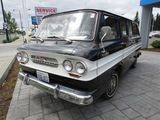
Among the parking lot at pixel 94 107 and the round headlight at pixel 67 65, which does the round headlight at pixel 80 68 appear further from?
the parking lot at pixel 94 107

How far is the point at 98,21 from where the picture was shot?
272 centimetres

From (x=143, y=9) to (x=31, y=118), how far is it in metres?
12.9

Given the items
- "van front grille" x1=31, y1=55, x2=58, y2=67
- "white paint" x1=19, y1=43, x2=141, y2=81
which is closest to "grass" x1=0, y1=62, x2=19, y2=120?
"white paint" x1=19, y1=43, x2=141, y2=81

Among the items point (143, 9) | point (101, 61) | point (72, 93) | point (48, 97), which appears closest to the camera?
point (72, 93)

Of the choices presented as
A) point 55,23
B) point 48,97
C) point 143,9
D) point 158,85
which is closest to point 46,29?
point 55,23

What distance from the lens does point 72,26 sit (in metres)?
2.95

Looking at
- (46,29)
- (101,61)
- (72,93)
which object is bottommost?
(72,93)

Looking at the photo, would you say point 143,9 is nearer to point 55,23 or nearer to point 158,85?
Answer: point 158,85

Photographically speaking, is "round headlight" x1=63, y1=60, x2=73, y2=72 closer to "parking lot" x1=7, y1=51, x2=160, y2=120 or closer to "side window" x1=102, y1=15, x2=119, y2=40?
"side window" x1=102, y1=15, x2=119, y2=40

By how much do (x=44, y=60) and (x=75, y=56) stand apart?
2.83 feet

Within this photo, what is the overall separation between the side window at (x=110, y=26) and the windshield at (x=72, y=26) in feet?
0.98

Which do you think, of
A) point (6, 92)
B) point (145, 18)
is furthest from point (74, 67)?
point (145, 18)

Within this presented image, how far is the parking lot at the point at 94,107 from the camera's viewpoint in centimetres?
292

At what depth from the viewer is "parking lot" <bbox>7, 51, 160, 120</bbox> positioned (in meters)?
2.92
